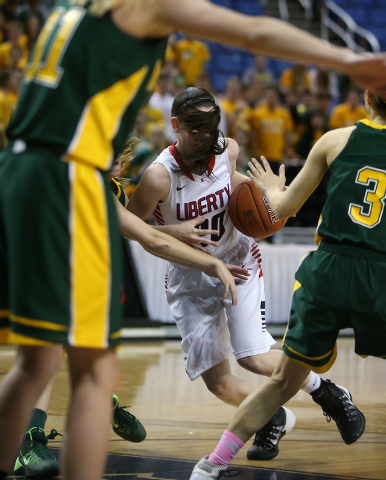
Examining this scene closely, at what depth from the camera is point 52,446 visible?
3873 millimetres

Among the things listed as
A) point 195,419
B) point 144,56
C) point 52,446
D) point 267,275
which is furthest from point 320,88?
point 144,56

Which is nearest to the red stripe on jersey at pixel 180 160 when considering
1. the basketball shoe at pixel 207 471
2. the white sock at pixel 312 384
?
the white sock at pixel 312 384

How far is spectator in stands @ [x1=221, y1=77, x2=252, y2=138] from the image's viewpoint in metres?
10.7

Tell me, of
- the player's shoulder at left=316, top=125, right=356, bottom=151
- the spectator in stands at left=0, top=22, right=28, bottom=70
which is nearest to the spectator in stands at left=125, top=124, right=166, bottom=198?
the spectator in stands at left=0, top=22, right=28, bottom=70

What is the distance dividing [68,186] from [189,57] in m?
11.3

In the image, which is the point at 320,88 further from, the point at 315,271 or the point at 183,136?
the point at 315,271

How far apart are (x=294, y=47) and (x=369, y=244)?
123 centimetres

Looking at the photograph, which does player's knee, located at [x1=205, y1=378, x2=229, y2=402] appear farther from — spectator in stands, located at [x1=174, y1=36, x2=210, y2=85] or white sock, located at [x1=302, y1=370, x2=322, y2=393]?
spectator in stands, located at [x1=174, y1=36, x2=210, y2=85]

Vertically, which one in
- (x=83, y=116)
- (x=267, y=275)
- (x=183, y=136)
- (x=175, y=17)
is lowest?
(x=267, y=275)

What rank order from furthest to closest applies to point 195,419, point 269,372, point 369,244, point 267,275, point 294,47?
1. point 267,275
2. point 195,419
3. point 269,372
4. point 369,244
5. point 294,47

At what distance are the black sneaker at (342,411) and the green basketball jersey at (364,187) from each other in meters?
1.04

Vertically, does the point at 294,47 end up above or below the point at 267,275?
above

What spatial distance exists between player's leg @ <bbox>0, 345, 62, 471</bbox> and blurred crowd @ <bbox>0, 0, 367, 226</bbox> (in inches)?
266

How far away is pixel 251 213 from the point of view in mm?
3771
